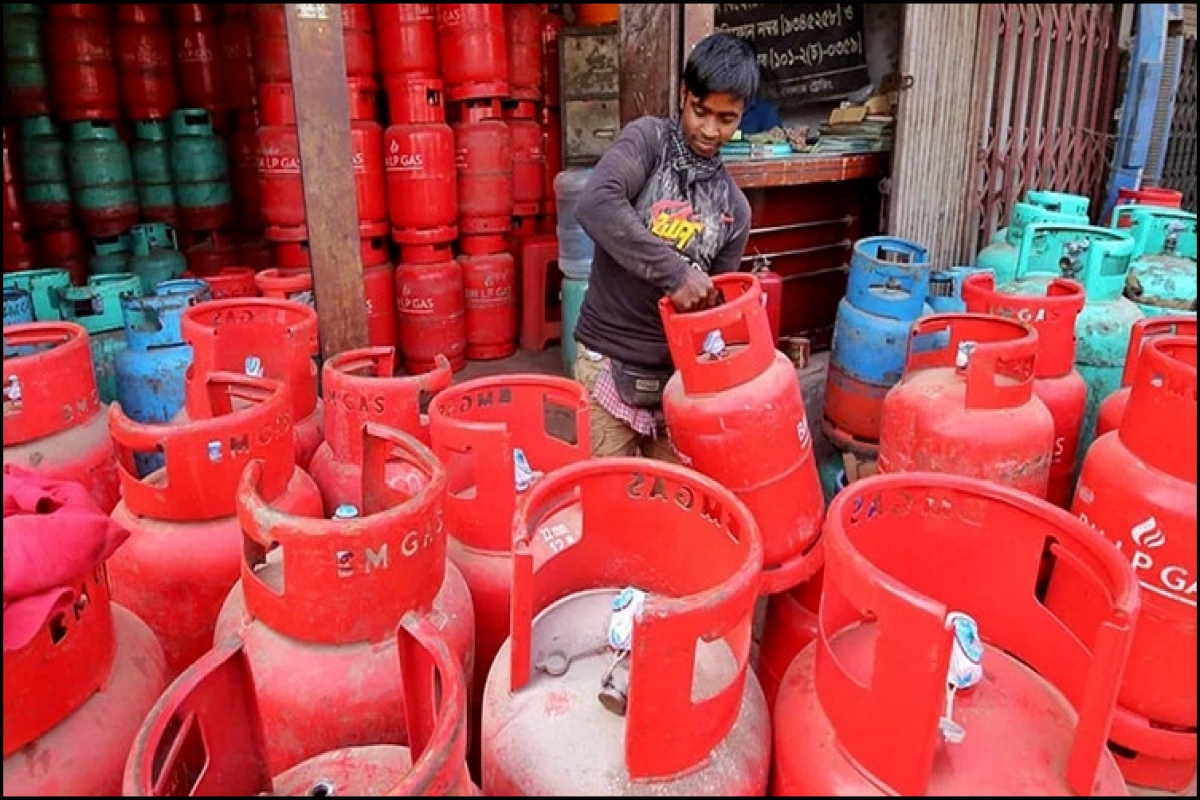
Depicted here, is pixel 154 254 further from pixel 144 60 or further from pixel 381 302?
pixel 381 302

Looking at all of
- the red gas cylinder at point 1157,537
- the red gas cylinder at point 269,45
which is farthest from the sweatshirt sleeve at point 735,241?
the red gas cylinder at point 269,45

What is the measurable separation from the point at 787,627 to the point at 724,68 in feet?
4.51

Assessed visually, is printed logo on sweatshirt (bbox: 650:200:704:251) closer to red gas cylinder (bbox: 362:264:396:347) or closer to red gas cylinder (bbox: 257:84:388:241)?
red gas cylinder (bbox: 257:84:388:241)

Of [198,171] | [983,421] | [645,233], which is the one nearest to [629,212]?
[645,233]

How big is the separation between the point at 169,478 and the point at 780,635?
1.46 meters

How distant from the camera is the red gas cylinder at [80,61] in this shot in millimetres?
4793

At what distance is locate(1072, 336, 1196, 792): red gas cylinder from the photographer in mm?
1685

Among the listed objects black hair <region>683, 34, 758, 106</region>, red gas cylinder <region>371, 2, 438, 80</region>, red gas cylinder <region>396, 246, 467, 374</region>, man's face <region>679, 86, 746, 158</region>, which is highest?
red gas cylinder <region>371, 2, 438, 80</region>

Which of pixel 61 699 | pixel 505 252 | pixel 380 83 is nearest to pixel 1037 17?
pixel 505 252

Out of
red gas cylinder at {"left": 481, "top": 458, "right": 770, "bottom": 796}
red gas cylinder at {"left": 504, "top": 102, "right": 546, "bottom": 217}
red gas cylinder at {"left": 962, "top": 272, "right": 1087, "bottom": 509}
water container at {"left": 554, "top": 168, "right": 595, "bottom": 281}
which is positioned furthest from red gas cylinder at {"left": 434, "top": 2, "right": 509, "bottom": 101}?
red gas cylinder at {"left": 481, "top": 458, "right": 770, "bottom": 796}

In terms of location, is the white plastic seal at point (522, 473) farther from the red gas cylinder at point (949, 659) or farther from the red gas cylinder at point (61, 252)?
the red gas cylinder at point (61, 252)

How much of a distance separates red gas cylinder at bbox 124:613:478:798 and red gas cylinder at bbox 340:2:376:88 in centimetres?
390

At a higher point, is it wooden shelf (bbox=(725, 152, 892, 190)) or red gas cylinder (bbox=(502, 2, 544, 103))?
red gas cylinder (bbox=(502, 2, 544, 103))

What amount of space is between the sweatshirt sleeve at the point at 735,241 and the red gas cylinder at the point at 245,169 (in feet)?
12.7
